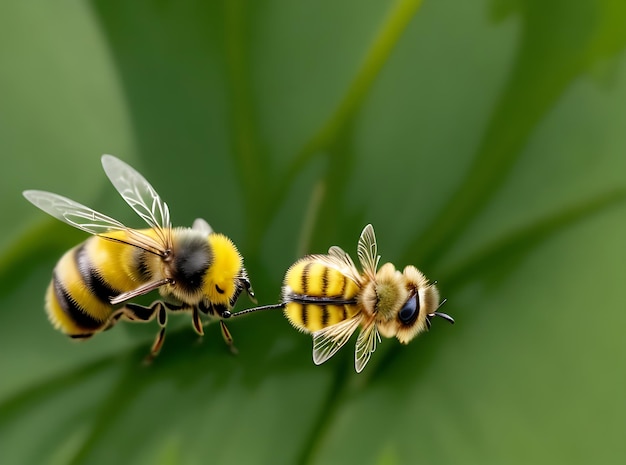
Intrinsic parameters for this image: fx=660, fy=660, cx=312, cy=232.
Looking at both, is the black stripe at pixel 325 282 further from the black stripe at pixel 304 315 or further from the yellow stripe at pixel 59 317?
the yellow stripe at pixel 59 317

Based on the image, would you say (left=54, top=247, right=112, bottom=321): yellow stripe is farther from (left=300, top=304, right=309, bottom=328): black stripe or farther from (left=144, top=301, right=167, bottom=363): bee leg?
(left=300, top=304, right=309, bottom=328): black stripe

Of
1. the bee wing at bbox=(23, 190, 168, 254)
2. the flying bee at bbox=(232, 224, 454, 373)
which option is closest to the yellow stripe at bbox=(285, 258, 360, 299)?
the flying bee at bbox=(232, 224, 454, 373)

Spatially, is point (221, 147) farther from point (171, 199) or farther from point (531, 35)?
point (531, 35)

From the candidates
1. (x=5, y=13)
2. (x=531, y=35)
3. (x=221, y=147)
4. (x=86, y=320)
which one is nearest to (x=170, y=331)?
(x=86, y=320)

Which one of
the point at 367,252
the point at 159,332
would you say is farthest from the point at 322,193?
the point at 159,332

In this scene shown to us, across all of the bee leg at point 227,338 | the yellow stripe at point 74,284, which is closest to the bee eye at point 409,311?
the bee leg at point 227,338

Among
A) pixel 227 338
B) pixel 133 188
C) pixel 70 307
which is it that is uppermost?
pixel 133 188

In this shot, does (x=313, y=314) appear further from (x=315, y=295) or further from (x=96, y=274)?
(x=96, y=274)
